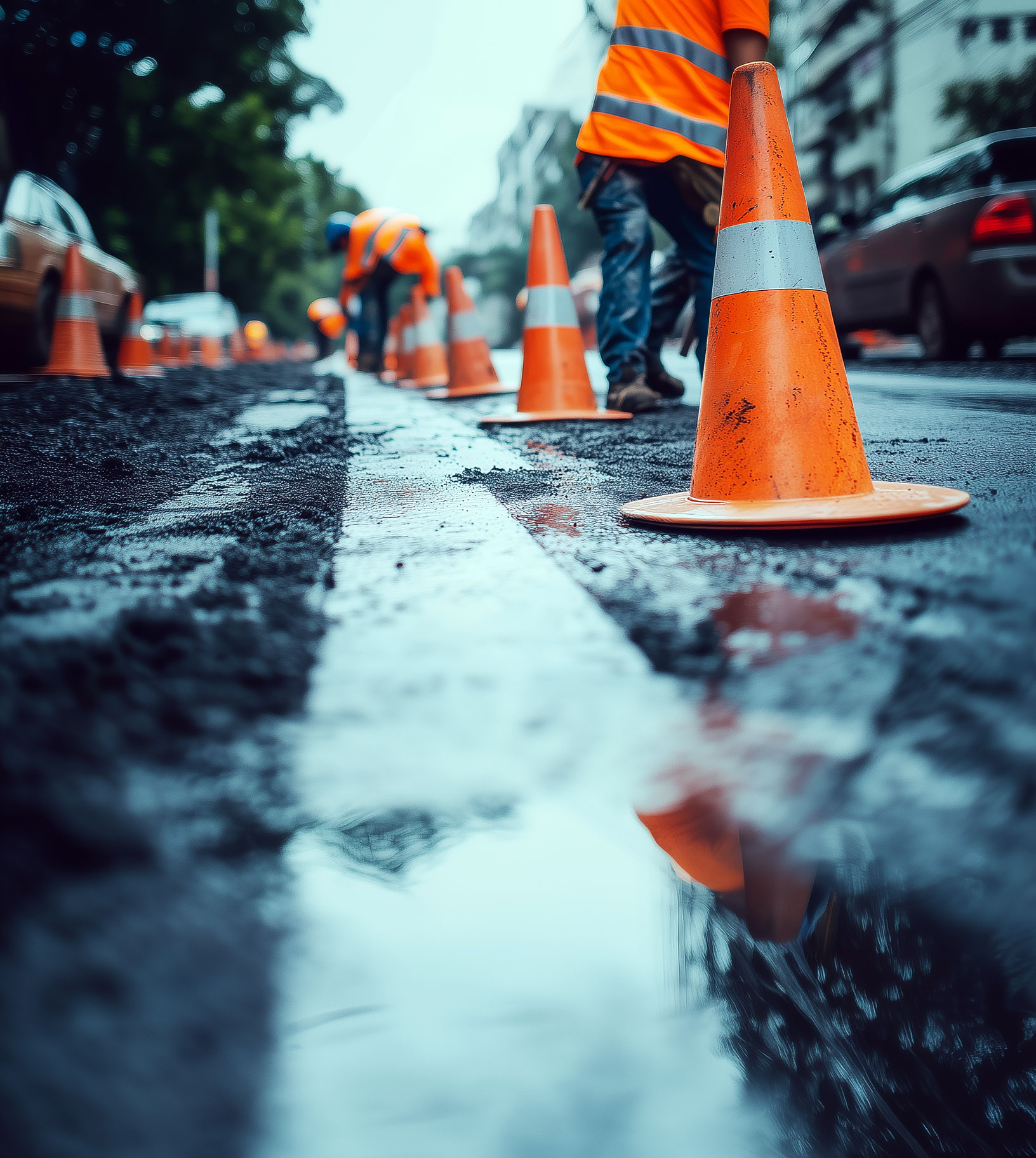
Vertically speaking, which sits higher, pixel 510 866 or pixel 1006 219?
pixel 1006 219

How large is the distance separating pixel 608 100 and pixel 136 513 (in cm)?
376

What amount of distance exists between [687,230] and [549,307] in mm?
852

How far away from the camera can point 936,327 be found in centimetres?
946

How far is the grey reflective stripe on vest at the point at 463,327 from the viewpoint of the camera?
854 cm

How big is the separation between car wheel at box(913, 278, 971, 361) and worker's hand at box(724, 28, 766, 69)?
4643 mm

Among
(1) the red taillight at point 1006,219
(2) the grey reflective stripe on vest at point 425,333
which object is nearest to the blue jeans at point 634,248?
(1) the red taillight at point 1006,219

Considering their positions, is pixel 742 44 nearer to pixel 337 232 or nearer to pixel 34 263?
pixel 34 263

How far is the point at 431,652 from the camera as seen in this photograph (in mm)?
1635

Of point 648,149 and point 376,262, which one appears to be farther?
point 376,262

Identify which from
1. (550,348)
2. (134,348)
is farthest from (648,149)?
(134,348)

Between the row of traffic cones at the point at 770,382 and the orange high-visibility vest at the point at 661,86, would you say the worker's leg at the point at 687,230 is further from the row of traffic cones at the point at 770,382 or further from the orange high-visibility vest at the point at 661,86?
the row of traffic cones at the point at 770,382

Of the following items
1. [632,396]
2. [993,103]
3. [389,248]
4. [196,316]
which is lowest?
[632,396]

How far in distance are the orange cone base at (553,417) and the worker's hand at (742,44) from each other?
1708 mm

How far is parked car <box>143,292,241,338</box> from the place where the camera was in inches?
1085
